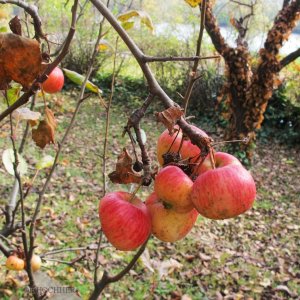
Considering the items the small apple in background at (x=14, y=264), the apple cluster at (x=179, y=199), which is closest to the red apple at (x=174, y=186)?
the apple cluster at (x=179, y=199)

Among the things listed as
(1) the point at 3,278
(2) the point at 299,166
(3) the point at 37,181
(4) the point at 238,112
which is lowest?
(1) the point at 3,278

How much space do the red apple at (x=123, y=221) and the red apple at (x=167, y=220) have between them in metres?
0.02

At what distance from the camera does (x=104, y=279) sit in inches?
→ 57.9

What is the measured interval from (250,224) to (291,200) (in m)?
0.90

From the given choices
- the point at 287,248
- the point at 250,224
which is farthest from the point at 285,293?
the point at 250,224

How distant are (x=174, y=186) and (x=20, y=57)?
1.00ft

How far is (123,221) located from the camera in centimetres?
68

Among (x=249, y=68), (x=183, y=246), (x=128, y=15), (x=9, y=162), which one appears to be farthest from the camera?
(x=249, y=68)

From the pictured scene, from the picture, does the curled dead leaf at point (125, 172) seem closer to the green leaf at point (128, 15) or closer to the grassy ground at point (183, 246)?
the green leaf at point (128, 15)

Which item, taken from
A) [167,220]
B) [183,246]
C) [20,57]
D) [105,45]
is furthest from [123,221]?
[183,246]

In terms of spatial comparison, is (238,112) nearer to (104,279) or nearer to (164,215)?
(104,279)

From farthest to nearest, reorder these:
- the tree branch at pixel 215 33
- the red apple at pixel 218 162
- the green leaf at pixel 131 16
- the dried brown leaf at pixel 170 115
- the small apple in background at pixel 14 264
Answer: the tree branch at pixel 215 33 → the small apple in background at pixel 14 264 → the green leaf at pixel 131 16 → the red apple at pixel 218 162 → the dried brown leaf at pixel 170 115

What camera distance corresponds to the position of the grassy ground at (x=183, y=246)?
294cm

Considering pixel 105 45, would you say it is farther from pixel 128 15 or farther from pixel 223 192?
pixel 223 192
